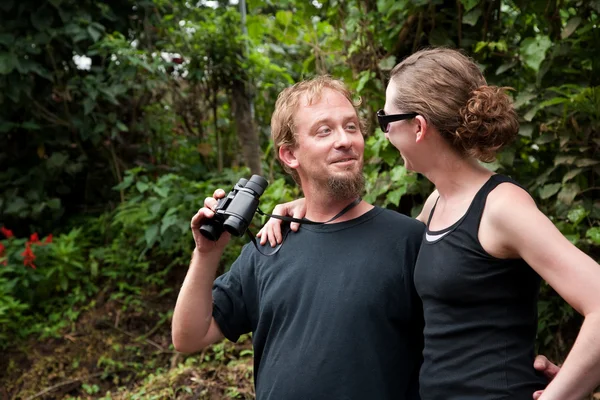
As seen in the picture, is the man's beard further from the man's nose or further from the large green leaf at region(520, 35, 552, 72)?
the large green leaf at region(520, 35, 552, 72)

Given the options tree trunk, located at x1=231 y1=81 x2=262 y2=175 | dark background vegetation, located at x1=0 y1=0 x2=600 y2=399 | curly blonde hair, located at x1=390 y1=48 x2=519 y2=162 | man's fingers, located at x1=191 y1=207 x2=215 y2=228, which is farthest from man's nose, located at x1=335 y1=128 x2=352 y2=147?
tree trunk, located at x1=231 y1=81 x2=262 y2=175

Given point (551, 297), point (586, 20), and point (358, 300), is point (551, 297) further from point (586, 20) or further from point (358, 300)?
point (358, 300)

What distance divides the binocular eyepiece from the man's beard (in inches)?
9.2

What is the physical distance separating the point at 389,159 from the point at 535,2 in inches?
40.0

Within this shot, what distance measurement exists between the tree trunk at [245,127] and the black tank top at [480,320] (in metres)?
3.54

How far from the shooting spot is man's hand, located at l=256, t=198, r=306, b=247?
223cm

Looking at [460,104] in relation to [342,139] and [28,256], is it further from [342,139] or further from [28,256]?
[28,256]

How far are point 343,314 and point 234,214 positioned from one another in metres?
0.44

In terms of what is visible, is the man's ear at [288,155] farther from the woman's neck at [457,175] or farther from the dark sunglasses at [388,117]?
the woman's neck at [457,175]

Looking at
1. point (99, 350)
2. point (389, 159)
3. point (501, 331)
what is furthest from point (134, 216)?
point (501, 331)

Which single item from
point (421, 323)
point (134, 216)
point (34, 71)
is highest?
point (34, 71)

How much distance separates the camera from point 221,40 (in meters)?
5.16

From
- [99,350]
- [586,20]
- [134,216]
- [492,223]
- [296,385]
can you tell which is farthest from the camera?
[134,216]

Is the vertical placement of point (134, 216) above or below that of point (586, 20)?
below
